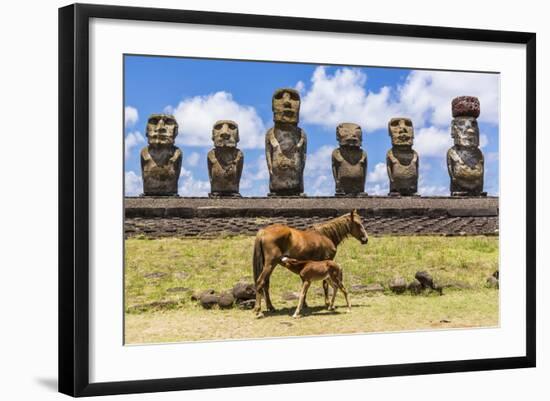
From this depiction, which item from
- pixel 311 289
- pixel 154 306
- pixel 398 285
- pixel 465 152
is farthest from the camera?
pixel 465 152

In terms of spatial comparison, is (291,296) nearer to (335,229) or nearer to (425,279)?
(335,229)

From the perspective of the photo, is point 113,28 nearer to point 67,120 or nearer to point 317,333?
point 67,120

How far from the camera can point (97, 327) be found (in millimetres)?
8047

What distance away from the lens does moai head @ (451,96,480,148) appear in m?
9.70

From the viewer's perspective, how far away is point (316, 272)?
9211 mm

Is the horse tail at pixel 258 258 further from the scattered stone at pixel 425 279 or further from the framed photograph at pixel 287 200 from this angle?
the scattered stone at pixel 425 279

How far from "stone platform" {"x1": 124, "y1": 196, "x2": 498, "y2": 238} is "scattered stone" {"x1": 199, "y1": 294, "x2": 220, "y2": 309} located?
2.17 feet

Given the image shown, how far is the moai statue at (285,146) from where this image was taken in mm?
9180

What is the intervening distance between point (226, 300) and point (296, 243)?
1.00m

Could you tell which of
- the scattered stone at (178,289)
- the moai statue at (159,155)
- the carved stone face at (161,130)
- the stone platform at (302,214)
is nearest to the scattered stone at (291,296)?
the stone platform at (302,214)

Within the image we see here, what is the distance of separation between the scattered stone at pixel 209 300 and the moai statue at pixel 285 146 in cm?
130

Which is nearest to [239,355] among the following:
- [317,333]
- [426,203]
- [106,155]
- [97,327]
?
[317,333]

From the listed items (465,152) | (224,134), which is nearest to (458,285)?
(465,152)

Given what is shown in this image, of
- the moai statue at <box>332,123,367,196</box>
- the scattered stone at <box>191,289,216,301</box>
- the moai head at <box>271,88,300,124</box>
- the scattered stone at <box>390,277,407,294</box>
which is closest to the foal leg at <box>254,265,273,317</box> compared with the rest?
the scattered stone at <box>191,289,216,301</box>
